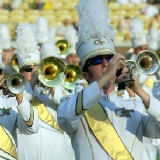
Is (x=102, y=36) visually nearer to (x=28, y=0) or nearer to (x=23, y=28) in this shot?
(x=23, y=28)

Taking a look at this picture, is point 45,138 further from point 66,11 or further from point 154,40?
point 66,11

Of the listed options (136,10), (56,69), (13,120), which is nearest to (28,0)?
(136,10)

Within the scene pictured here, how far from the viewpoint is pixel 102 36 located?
5047 millimetres

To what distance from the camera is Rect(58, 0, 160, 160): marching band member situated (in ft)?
15.3

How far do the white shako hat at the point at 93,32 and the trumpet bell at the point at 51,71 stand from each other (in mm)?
2728

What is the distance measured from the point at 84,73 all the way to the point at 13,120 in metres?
1.82

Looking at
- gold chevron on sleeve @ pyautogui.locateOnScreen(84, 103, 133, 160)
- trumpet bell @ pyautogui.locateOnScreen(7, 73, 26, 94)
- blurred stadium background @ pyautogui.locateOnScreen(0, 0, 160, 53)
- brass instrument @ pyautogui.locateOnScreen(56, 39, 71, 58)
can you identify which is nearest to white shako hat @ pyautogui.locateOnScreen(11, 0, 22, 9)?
blurred stadium background @ pyautogui.locateOnScreen(0, 0, 160, 53)

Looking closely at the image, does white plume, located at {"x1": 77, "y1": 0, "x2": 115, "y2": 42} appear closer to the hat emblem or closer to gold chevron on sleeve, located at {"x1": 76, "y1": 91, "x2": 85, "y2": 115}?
the hat emblem

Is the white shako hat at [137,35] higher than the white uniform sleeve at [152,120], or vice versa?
the white shako hat at [137,35]

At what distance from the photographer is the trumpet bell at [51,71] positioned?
26.2ft

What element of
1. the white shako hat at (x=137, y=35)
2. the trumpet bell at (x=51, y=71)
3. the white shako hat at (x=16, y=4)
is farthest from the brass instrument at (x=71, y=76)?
the white shako hat at (x=16, y=4)

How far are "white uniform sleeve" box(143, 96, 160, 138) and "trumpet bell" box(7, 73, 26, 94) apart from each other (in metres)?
1.85

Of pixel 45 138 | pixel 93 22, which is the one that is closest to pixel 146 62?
pixel 93 22

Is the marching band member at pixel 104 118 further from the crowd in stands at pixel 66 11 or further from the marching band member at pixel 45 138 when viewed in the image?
the crowd in stands at pixel 66 11
